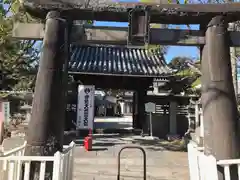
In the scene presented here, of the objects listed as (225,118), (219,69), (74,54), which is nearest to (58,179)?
(225,118)

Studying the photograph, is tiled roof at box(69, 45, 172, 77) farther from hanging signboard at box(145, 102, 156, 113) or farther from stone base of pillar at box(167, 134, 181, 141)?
stone base of pillar at box(167, 134, 181, 141)

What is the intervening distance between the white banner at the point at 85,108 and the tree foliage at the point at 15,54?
289cm

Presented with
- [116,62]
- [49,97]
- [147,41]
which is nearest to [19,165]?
[49,97]

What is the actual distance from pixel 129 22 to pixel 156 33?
628 mm

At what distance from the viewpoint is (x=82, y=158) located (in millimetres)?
8883

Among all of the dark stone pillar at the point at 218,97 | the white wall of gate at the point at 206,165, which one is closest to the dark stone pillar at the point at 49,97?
the white wall of gate at the point at 206,165

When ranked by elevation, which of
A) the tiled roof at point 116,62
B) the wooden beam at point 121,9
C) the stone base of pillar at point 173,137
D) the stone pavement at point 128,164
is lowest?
the stone pavement at point 128,164

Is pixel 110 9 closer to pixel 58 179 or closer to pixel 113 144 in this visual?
pixel 58 179

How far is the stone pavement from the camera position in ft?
22.2

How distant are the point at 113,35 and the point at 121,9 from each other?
0.55m

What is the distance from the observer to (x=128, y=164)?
26.7 ft

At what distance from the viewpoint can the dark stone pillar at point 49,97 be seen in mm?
4492

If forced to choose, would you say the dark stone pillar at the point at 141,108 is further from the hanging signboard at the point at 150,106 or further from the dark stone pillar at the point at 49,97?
the dark stone pillar at the point at 49,97

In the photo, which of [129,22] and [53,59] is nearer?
[53,59]
